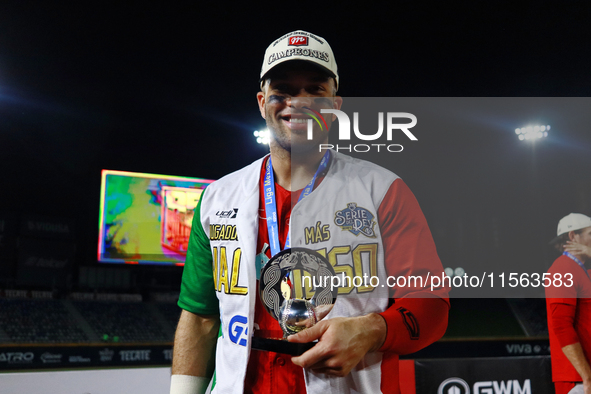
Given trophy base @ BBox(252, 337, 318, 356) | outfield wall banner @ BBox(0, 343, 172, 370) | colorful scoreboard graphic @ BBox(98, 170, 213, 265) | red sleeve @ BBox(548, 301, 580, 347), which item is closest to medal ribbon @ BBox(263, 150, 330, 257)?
trophy base @ BBox(252, 337, 318, 356)

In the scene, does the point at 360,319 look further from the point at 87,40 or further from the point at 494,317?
Result: the point at 494,317

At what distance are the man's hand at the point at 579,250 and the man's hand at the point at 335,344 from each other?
11.0 feet

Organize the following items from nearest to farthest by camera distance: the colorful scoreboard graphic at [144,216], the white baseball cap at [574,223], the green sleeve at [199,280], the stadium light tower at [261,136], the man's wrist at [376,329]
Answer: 1. the man's wrist at [376,329]
2. the green sleeve at [199,280]
3. the white baseball cap at [574,223]
4. the colorful scoreboard graphic at [144,216]
5. the stadium light tower at [261,136]

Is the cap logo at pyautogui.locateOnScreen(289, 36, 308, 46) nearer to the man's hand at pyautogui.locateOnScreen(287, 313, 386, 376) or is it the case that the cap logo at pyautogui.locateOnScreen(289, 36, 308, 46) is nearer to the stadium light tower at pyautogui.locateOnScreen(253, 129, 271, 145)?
the man's hand at pyautogui.locateOnScreen(287, 313, 386, 376)

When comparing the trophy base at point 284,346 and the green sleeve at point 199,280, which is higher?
the green sleeve at point 199,280

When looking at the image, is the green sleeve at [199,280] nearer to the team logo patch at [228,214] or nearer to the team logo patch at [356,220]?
the team logo patch at [228,214]

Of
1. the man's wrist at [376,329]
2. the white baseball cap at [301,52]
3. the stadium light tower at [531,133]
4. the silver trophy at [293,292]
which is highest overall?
the stadium light tower at [531,133]

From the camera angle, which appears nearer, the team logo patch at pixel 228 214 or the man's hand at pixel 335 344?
the man's hand at pixel 335 344

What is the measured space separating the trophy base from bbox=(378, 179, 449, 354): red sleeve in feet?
0.78

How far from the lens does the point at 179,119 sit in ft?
51.7

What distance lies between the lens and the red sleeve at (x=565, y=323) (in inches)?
148

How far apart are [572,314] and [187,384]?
10.6 ft

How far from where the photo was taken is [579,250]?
393cm

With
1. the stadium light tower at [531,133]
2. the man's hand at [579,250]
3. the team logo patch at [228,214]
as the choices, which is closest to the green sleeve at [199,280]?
the team logo patch at [228,214]
